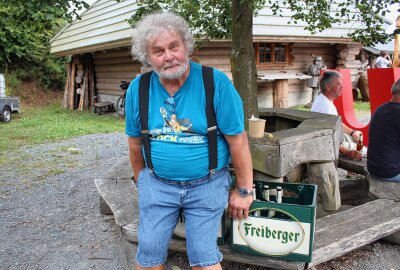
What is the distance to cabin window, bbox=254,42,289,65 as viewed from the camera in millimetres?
11823

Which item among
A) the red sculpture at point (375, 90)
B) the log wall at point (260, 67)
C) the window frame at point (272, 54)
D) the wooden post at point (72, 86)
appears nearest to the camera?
the red sculpture at point (375, 90)

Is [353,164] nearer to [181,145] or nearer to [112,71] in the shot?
[181,145]

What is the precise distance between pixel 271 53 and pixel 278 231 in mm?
10533

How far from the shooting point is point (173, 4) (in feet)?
15.3

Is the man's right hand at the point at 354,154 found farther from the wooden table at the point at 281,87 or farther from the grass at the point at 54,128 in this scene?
the wooden table at the point at 281,87

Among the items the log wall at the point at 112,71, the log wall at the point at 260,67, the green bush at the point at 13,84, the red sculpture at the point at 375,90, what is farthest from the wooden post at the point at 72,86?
the red sculpture at the point at 375,90

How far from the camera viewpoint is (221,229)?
2.37 metres

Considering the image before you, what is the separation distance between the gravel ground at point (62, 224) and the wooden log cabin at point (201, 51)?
16.0 feet

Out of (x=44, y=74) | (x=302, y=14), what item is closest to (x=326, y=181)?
(x=302, y=14)

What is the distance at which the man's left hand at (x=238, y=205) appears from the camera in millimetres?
2176

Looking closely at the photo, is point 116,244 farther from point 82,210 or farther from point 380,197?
point 380,197

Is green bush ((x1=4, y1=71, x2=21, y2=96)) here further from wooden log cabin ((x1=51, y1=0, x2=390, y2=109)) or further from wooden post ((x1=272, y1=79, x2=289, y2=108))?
wooden post ((x1=272, y1=79, x2=289, y2=108))

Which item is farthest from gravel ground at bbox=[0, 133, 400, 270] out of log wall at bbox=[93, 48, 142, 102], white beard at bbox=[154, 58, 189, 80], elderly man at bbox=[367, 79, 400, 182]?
log wall at bbox=[93, 48, 142, 102]

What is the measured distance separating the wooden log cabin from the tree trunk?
6283 mm
